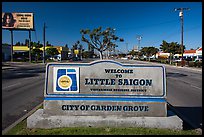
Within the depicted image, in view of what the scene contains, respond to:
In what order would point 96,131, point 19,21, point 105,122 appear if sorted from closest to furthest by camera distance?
point 96,131 → point 105,122 → point 19,21

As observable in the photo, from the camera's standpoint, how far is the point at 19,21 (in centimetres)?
5688

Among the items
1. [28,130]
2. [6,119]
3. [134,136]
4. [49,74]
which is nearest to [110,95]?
[134,136]

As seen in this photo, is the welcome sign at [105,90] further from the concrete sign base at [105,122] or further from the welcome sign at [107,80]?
the concrete sign base at [105,122]

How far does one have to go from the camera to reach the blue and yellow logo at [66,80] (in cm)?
604

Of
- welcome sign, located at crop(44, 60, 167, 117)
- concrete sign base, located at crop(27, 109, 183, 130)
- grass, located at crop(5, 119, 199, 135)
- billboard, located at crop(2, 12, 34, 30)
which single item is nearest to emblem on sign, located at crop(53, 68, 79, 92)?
welcome sign, located at crop(44, 60, 167, 117)

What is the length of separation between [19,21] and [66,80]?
55857 mm

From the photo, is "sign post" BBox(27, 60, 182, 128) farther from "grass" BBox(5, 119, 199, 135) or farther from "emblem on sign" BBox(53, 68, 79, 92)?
"grass" BBox(5, 119, 199, 135)

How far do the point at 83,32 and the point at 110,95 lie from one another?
1403 cm

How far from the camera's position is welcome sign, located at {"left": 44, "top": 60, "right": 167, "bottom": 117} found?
5.93m

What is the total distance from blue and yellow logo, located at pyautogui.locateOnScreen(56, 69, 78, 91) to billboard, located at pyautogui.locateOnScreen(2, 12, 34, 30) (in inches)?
2131

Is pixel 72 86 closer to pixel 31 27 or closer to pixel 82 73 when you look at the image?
pixel 82 73

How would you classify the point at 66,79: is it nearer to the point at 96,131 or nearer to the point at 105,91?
the point at 105,91

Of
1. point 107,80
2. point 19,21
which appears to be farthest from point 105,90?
point 19,21

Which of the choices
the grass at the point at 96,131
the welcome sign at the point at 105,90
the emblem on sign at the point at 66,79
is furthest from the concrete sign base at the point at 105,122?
the emblem on sign at the point at 66,79
